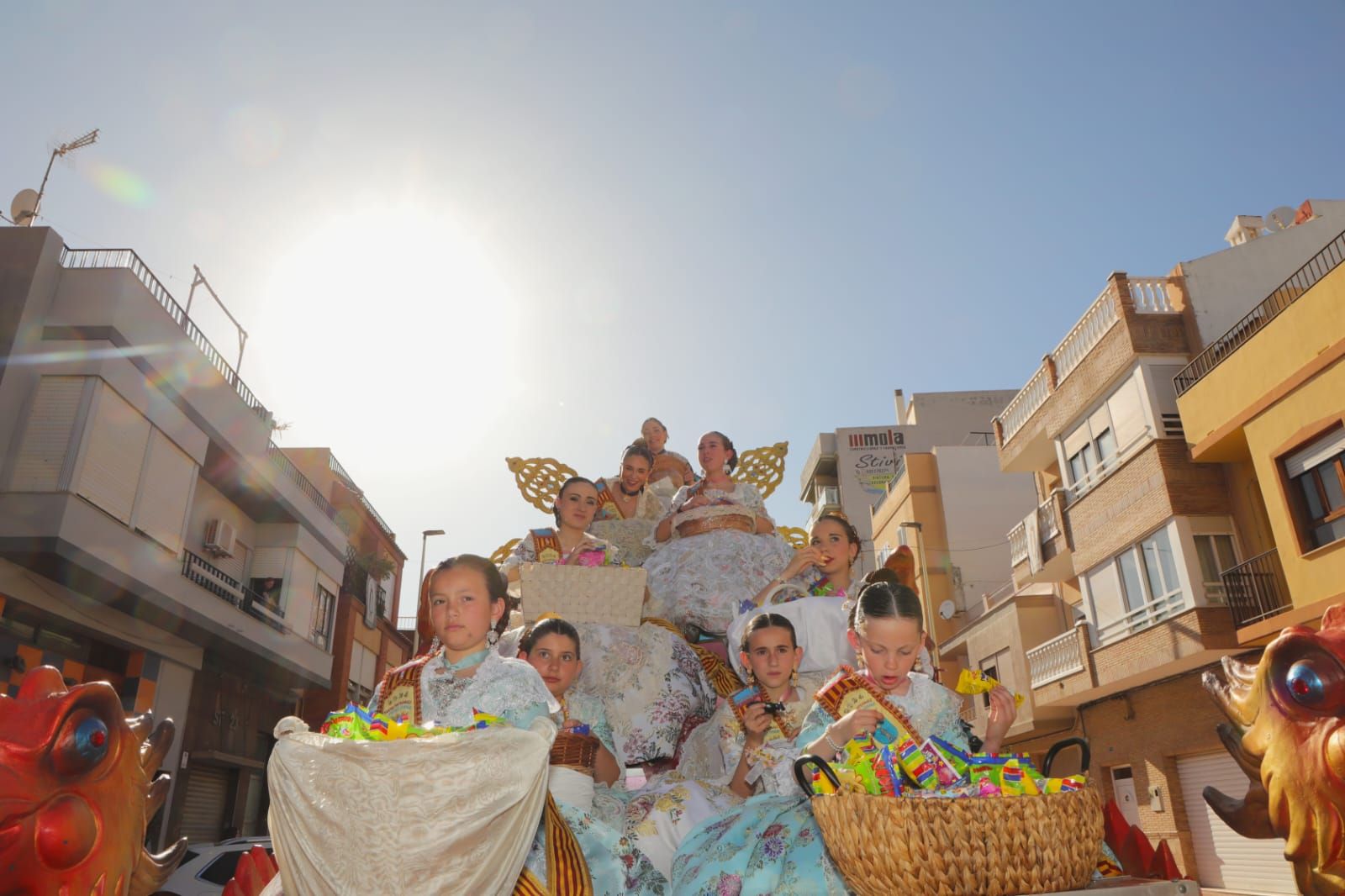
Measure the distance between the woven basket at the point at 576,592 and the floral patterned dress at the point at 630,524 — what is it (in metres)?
2.04

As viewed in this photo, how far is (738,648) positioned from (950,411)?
36.9 metres

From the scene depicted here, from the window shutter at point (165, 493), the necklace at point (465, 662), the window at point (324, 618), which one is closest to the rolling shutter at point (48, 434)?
the window shutter at point (165, 493)

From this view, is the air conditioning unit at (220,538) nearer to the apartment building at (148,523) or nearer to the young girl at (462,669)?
the apartment building at (148,523)

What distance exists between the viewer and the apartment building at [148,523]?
13969 millimetres

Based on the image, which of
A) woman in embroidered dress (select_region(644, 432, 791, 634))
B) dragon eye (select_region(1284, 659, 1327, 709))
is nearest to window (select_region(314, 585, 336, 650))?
woman in embroidered dress (select_region(644, 432, 791, 634))

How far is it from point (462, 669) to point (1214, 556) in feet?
54.4

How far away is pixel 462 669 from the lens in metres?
3.79

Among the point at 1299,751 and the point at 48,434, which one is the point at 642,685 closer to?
the point at 1299,751

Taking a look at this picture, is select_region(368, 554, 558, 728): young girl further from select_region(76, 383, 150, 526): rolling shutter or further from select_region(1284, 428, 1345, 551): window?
select_region(1284, 428, 1345, 551): window

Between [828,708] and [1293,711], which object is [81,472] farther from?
[1293,711]

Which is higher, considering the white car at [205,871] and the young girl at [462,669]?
the young girl at [462,669]

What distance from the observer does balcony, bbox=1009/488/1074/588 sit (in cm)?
2102

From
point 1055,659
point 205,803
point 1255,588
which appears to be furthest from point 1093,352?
point 205,803

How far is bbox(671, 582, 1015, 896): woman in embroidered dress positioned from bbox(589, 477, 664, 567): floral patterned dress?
359 centimetres
